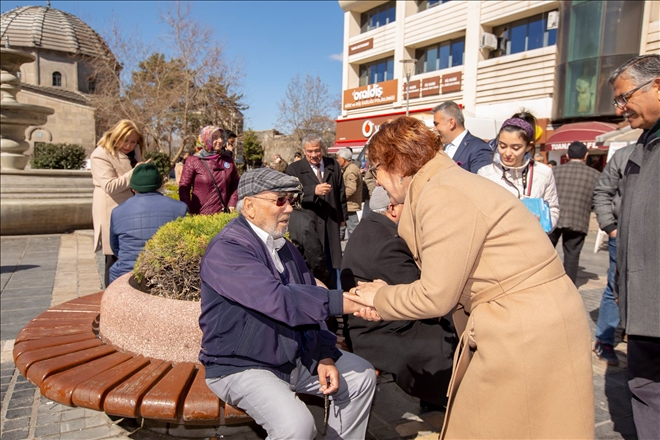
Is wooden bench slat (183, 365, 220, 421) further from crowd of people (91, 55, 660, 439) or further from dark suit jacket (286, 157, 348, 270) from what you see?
dark suit jacket (286, 157, 348, 270)

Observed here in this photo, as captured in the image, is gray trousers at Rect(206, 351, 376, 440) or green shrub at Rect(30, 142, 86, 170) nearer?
gray trousers at Rect(206, 351, 376, 440)

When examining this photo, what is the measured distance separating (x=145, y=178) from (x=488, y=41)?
956 inches

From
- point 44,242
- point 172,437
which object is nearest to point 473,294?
point 172,437

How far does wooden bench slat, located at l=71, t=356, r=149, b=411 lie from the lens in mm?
2404

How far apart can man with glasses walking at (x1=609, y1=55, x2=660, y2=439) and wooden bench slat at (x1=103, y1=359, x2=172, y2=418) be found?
2514 mm

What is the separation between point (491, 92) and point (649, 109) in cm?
2408

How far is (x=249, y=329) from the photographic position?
91.4 inches

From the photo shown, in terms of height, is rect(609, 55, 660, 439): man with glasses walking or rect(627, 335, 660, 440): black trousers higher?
rect(609, 55, 660, 439): man with glasses walking

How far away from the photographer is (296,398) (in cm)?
234

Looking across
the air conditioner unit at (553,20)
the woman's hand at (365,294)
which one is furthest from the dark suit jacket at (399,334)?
the air conditioner unit at (553,20)

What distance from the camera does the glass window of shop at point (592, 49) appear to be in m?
18.2

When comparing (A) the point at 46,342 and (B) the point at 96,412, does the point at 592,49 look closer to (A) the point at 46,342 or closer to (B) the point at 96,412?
(B) the point at 96,412

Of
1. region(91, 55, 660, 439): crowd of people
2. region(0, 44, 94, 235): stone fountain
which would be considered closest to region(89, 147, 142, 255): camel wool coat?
region(91, 55, 660, 439): crowd of people

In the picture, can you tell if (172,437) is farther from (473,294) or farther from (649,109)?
(649,109)
